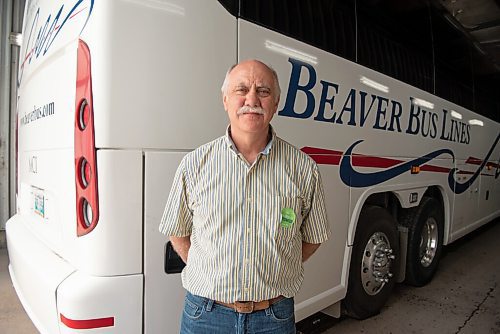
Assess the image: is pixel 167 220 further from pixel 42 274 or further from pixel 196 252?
pixel 42 274

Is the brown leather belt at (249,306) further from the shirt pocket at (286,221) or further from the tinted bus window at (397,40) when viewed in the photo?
the tinted bus window at (397,40)

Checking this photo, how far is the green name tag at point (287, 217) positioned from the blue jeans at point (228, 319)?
11.7 inches

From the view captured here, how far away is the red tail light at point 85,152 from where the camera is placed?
1551 mm

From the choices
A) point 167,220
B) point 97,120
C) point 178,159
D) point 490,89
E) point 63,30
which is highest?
point 490,89

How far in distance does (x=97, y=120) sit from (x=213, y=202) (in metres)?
0.60

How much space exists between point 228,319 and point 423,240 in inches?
140

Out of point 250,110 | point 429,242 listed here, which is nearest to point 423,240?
point 429,242

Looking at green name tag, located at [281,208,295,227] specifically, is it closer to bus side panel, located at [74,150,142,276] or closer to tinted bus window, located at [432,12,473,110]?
bus side panel, located at [74,150,142,276]

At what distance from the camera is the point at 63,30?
1.82 meters

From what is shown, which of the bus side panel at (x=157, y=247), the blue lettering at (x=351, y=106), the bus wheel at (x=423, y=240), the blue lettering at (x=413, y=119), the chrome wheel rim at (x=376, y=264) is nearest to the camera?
the bus side panel at (x=157, y=247)

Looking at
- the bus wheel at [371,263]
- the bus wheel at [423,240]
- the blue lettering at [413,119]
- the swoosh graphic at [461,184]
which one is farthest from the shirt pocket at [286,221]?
the swoosh graphic at [461,184]

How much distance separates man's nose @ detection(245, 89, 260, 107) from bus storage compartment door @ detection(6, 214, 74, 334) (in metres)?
1.07

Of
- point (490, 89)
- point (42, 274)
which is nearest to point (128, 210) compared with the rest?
point (42, 274)

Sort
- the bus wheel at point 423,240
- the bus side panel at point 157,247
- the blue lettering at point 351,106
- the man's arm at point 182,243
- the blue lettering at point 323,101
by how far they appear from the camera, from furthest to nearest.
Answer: the bus wheel at point 423,240 < the blue lettering at point 351,106 < the blue lettering at point 323,101 < the bus side panel at point 157,247 < the man's arm at point 182,243
